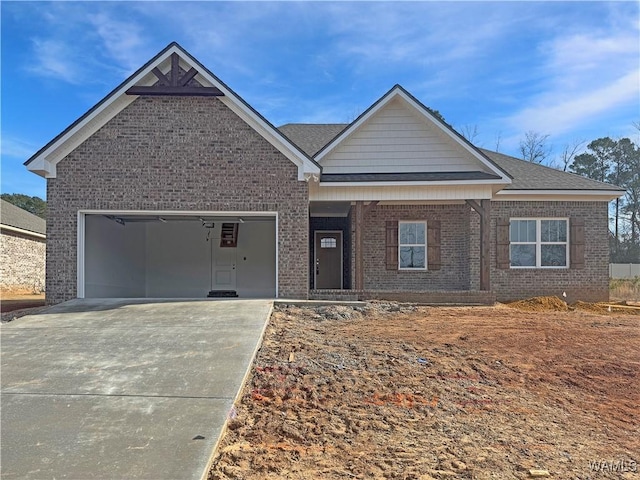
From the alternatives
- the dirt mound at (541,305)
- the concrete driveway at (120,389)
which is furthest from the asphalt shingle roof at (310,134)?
the concrete driveway at (120,389)

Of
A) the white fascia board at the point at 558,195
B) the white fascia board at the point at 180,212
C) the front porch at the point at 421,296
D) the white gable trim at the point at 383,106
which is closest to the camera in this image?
the white fascia board at the point at 180,212

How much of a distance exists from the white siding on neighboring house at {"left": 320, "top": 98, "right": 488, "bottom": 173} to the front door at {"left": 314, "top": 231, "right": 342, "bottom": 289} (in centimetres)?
386

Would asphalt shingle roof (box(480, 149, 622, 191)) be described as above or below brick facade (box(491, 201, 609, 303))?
above

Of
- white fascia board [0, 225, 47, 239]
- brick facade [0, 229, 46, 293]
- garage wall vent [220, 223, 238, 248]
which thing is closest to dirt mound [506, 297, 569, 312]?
garage wall vent [220, 223, 238, 248]

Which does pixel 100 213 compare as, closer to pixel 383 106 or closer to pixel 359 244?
pixel 359 244

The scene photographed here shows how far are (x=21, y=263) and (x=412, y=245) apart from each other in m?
17.3

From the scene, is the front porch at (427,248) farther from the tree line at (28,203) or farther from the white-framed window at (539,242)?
the tree line at (28,203)

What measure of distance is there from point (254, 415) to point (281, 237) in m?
7.46

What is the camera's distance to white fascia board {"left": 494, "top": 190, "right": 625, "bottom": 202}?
1564cm

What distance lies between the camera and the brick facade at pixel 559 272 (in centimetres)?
1581

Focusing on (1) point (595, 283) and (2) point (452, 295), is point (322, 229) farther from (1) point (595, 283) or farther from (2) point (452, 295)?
(1) point (595, 283)

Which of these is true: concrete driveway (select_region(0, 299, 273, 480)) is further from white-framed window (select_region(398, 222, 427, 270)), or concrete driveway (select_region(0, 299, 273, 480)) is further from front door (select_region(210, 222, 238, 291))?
front door (select_region(210, 222, 238, 291))

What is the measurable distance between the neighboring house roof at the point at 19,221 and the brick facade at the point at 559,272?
17.2 meters

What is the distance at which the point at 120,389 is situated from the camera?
6.14 metres
